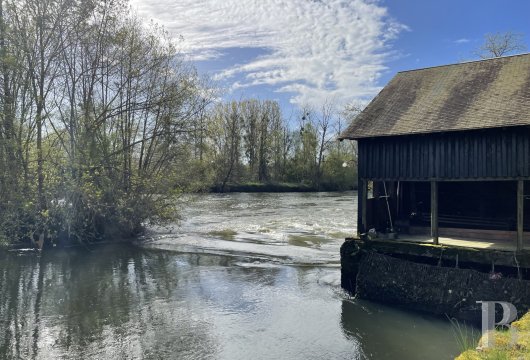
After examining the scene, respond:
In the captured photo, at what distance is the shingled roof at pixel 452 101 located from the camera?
9.65m

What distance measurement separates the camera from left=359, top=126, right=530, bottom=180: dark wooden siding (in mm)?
9305

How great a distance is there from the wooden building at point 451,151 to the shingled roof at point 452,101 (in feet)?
0.08

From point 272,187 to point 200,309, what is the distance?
37.6m

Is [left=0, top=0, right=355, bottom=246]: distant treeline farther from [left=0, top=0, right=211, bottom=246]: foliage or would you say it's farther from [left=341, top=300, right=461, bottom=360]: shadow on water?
[left=341, top=300, right=461, bottom=360]: shadow on water

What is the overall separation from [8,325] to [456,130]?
1076 cm

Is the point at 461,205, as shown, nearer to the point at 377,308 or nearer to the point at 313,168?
the point at 377,308

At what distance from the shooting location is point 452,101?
430 inches

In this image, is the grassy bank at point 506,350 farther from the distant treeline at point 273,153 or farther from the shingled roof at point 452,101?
the distant treeline at point 273,153

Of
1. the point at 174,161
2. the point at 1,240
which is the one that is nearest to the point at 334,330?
the point at 1,240

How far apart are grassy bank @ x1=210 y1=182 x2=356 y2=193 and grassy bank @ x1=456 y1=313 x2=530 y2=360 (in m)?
39.8

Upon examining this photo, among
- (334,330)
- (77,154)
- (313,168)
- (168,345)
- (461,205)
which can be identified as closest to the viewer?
(168,345)

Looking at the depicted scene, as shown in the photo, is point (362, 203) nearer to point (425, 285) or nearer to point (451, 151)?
point (451, 151)

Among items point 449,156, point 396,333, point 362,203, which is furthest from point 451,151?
point 396,333

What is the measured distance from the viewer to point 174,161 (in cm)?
2206
